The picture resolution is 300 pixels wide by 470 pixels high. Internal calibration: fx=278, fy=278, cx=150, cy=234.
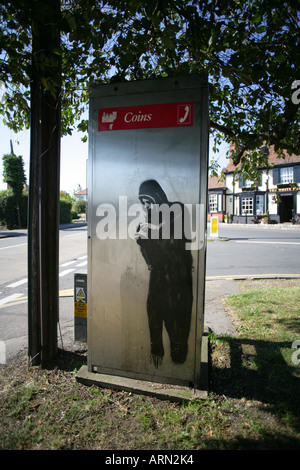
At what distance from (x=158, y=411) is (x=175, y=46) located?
3363mm

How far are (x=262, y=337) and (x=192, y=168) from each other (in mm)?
2627

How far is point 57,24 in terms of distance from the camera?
8.11 feet

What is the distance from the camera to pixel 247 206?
34.5 meters

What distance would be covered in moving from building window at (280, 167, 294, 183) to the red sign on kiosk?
32.3 metres

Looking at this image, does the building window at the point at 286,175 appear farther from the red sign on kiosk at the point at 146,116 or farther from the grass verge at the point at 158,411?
the red sign on kiosk at the point at 146,116

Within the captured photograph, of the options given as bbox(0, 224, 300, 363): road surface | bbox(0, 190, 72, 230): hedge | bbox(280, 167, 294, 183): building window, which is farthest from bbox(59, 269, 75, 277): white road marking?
bbox(280, 167, 294, 183): building window

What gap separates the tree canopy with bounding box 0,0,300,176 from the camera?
268 centimetres

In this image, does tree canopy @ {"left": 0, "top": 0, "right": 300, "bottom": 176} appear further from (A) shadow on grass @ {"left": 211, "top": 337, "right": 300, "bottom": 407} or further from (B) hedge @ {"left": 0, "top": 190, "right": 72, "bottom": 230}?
(B) hedge @ {"left": 0, "top": 190, "right": 72, "bottom": 230}

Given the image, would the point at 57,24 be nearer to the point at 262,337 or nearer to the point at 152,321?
the point at 152,321

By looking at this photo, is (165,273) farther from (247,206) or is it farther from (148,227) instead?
(247,206)

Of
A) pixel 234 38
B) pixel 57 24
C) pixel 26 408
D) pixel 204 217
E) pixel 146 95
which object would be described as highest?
pixel 234 38

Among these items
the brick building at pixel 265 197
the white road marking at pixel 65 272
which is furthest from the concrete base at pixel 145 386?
the brick building at pixel 265 197

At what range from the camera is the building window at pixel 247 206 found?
112 ft

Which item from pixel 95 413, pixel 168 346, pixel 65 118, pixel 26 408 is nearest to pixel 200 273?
pixel 168 346
